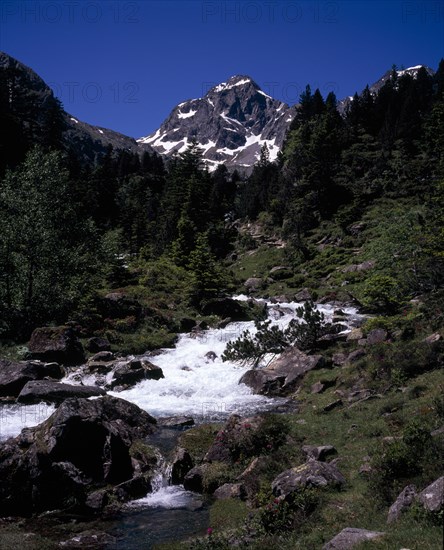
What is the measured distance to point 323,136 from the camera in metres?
71.3

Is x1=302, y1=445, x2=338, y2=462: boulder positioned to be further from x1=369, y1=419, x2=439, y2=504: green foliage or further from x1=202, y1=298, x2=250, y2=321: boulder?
x1=202, y1=298, x2=250, y2=321: boulder

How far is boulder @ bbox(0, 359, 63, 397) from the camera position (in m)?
21.9

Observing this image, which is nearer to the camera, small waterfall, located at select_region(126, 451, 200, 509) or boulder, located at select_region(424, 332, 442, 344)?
small waterfall, located at select_region(126, 451, 200, 509)

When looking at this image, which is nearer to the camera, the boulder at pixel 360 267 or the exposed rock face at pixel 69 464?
the exposed rock face at pixel 69 464

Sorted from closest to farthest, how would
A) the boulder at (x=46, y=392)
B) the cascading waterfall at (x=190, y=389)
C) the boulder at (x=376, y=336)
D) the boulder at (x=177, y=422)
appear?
the boulder at (x=177, y=422)
the cascading waterfall at (x=190, y=389)
the boulder at (x=46, y=392)
the boulder at (x=376, y=336)

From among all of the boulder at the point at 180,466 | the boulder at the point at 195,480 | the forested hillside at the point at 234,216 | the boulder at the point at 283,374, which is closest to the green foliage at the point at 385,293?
the forested hillside at the point at 234,216

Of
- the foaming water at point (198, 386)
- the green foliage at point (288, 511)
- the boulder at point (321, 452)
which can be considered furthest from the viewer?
the foaming water at point (198, 386)

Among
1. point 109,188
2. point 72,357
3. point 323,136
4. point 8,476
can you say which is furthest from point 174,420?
point 109,188

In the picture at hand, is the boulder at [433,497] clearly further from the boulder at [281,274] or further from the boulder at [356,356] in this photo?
the boulder at [281,274]

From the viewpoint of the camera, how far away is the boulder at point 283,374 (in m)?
22.6

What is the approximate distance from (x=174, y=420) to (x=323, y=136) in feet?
208

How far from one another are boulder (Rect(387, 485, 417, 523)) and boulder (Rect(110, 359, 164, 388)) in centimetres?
1801

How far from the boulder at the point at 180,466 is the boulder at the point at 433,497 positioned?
8.29m

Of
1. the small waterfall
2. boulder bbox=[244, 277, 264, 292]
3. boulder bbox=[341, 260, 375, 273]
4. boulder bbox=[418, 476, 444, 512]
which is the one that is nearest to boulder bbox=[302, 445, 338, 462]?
the small waterfall
